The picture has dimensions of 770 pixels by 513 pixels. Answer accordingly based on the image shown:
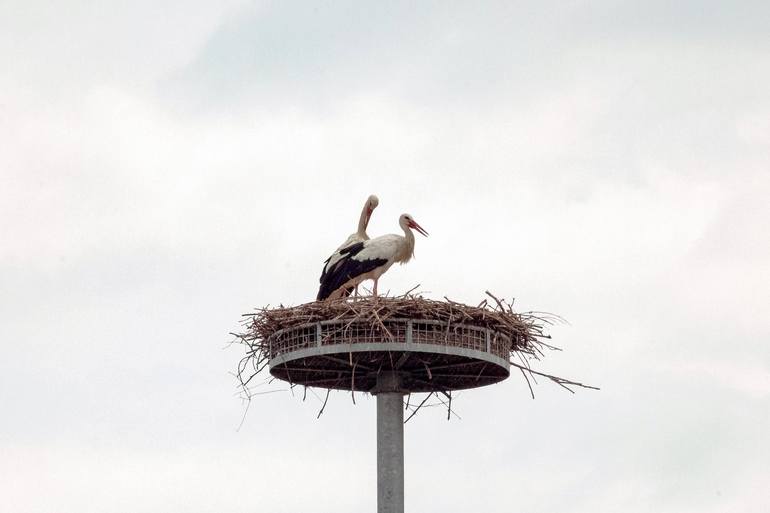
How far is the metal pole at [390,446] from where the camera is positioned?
107 feet

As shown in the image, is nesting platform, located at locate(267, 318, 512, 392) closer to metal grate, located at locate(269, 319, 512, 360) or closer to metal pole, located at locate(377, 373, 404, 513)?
metal grate, located at locate(269, 319, 512, 360)

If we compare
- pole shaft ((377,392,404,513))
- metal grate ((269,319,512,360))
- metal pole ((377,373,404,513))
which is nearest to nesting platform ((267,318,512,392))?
metal grate ((269,319,512,360))

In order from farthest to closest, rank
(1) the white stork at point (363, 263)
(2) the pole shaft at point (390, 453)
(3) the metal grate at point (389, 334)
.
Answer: (1) the white stork at point (363, 263), (2) the pole shaft at point (390, 453), (3) the metal grate at point (389, 334)

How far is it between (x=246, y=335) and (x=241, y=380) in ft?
2.65

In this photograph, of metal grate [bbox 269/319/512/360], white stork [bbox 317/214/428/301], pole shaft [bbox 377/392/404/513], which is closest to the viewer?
metal grate [bbox 269/319/512/360]

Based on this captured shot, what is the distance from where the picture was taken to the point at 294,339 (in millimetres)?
31531

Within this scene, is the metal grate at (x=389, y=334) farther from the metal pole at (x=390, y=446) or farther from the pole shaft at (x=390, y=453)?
the pole shaft at (x=390, y=453)

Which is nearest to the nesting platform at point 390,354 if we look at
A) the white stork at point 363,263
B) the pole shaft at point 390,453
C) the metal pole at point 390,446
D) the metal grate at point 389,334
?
the metal grate at point 389,334

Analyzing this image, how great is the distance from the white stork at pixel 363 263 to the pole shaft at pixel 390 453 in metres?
1.98

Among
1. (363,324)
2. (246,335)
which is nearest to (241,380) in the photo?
(246,335)

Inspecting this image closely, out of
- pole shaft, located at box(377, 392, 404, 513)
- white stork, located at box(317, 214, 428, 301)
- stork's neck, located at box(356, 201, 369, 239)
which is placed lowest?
pole shaft, located at box(377, 392, 404, 513)

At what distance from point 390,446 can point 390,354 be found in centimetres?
198

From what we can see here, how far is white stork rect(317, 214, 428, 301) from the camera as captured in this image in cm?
3381

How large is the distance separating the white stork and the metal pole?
1.80m
